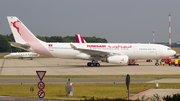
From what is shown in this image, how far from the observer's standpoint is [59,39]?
561 feet

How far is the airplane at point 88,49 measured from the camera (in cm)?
4103

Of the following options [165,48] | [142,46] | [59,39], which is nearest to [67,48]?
[142,46]

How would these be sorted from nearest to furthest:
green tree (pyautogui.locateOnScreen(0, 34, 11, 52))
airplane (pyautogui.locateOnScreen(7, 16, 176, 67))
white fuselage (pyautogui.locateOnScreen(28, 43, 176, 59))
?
airplane (pyautogui.locateOnScreen(7, 16, 176, 67))
white fuselage (pyautogui.locateOnScreen(28, 43, 176, 59))
green tree (pyautogui.locateOnScreen(0, 34, 11, 52))

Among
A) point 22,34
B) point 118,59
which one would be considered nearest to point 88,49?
point 118,59

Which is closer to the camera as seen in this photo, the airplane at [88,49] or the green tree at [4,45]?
the airplane at [88,49]

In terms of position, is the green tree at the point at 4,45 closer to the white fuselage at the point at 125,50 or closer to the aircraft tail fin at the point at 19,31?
the aircraft tail fin at the point at 19,31

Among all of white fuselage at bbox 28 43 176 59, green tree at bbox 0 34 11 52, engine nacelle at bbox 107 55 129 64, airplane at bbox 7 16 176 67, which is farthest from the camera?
green tree at bbox 0 34 11 52

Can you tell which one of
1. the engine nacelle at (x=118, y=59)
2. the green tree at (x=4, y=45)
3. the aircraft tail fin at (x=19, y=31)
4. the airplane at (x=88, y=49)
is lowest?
the engine nacelle at (x=118, y=59)

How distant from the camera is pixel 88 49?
40.1m

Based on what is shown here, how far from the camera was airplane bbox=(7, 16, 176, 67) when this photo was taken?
4103 centimetres

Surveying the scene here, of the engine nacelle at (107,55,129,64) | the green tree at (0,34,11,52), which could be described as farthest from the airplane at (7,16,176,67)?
the green tree at (0,34,11,52)

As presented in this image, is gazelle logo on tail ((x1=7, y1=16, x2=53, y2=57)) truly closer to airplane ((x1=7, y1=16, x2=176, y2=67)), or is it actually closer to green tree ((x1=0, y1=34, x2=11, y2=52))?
airplane ((x1=7, y1=16, x2=176, y2=67))

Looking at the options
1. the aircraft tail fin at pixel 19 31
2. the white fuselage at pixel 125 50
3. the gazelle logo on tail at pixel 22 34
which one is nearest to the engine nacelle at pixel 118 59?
the white fuselage at pixel 125 50

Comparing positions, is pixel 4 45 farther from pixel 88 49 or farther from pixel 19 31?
pixel 88 49
